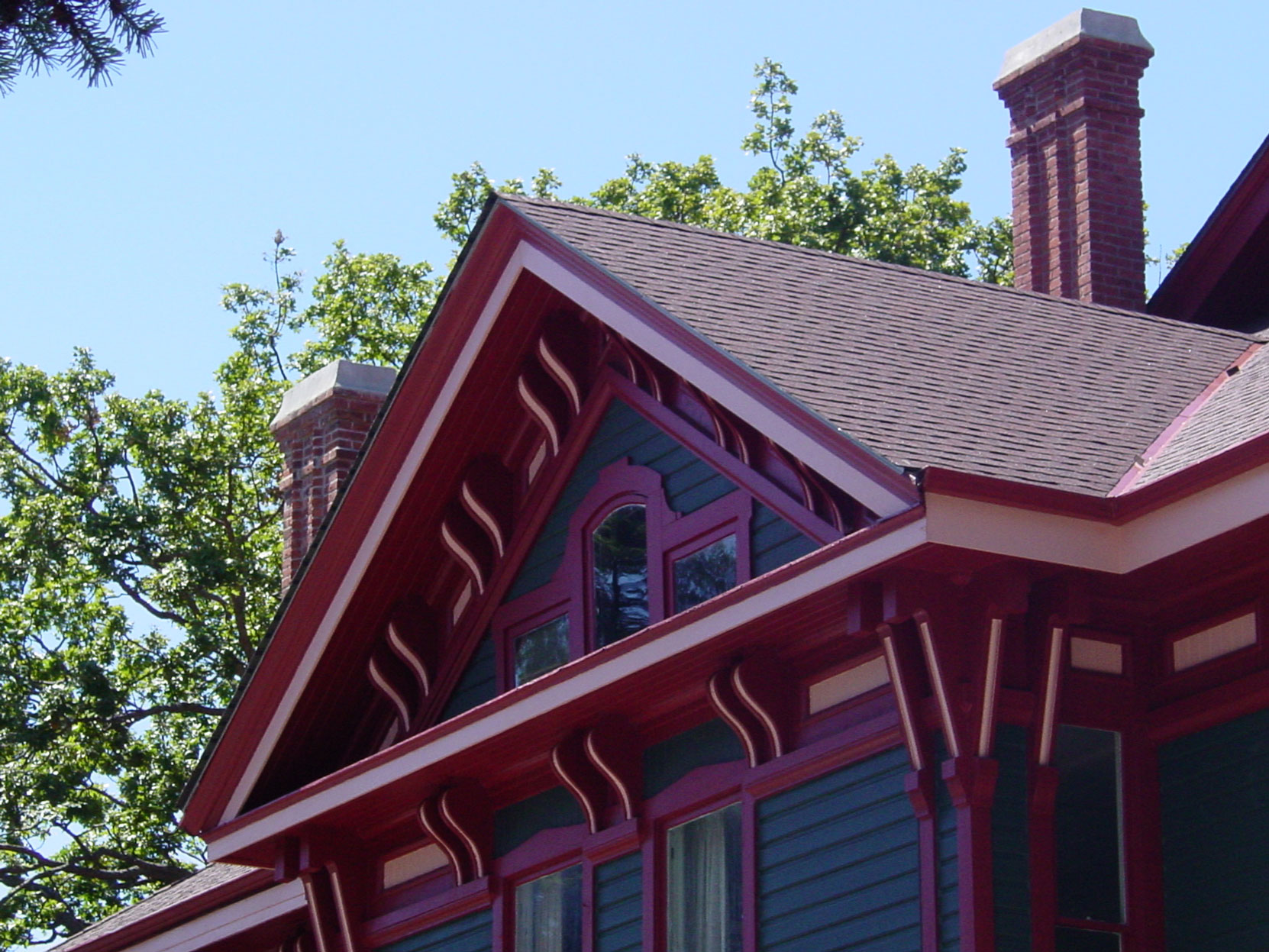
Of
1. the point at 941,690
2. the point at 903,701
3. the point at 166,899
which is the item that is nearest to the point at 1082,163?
the point at 903,701

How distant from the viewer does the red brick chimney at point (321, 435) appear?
19.9 metres

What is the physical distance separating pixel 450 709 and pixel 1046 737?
4.96 meters

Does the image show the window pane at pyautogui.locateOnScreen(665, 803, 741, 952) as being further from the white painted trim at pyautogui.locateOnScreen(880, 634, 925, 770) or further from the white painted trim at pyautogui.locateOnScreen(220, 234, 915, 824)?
the white painted trim at pyautogui.locateOnScreen(220, 234, 915, 824)

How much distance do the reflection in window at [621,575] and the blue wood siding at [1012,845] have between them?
288cm

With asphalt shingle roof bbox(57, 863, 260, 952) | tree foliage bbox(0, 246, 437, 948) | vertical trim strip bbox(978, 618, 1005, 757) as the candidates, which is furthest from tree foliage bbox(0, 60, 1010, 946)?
vertical trim strip bbox(978, 618, 1005, 757)

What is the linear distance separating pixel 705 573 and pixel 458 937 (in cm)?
301

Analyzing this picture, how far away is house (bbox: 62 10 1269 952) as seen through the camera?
10672mm

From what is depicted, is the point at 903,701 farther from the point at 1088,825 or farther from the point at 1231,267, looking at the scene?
the point at 1231,267

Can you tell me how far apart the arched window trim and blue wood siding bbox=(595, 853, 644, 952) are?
1.28 meters

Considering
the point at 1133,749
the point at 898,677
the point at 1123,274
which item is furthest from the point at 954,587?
the point at 1123,274

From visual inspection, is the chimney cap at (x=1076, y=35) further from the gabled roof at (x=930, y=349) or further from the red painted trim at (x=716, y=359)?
the red painted trim at (x=716, y=359)

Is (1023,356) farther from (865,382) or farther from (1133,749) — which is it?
(1133,749)

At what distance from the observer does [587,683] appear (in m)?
12.1

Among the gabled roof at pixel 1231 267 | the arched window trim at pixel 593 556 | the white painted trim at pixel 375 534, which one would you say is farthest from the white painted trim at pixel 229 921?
the gabled roof at pixel 1231 267
